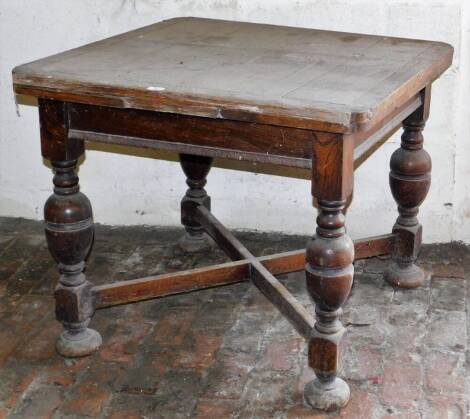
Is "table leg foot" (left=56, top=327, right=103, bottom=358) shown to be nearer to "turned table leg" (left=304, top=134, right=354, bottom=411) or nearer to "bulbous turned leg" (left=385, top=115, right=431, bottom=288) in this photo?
"turned table leg" (left=304, top=134, right=354, bottom=411)

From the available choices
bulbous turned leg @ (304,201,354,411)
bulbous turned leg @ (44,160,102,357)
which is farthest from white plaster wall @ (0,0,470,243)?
bulbous turned leg @ (304,201,354,411)

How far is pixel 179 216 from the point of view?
395 cm

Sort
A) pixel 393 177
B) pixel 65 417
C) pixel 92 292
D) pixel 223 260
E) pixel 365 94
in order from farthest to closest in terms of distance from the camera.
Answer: pixel 223 260, pixel 393 177, pixel 92 292, pixel 65 417, pixel 365 94

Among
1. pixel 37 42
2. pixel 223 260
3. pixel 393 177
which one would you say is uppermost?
pixel 37 42

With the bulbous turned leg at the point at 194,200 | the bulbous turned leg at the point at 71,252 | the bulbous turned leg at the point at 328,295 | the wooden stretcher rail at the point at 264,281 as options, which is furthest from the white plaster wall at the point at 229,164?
the bulbous turned leg at the point at 328,295

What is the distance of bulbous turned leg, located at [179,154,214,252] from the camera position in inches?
142

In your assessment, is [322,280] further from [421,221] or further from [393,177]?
[421,221]

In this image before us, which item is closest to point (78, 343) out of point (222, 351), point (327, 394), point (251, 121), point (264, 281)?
point (222, 351)

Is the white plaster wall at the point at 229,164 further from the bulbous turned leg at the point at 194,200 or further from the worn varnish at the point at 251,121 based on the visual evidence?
the worn varnish at the point at 251,121

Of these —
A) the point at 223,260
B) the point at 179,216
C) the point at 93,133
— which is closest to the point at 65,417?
the point at 93,133

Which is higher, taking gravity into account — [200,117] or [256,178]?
[200,117]

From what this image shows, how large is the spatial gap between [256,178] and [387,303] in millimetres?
812

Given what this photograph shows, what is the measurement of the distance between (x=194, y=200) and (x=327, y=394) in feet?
3.94

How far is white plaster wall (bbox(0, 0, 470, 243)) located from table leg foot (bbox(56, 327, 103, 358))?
39.9 inches
